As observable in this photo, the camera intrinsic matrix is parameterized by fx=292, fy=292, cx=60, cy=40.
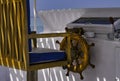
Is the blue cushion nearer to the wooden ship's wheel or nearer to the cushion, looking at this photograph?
the cushion

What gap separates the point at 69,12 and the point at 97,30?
799 mm

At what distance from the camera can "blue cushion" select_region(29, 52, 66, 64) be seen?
8.84ft

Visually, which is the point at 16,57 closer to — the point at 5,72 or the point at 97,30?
the point at 97,30

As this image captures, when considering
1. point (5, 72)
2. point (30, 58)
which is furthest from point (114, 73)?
point (5, 72)

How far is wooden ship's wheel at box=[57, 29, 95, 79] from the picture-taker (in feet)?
10.4

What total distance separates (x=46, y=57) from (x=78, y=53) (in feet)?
2.01

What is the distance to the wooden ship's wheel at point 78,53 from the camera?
3.17 meters

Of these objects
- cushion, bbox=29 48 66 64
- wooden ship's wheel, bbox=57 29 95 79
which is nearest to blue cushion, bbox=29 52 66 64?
cushion, bbox=29 48 66 64

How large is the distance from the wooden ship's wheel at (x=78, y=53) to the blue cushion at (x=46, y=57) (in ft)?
1.03

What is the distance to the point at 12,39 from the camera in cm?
279

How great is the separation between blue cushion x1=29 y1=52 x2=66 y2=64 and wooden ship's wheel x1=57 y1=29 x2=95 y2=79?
1.03 ft

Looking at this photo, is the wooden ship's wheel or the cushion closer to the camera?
the cushion

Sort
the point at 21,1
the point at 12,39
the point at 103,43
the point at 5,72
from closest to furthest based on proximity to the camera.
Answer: the point at 21,1 → the point at 12,39 → the point at 103,43 → the point at 5,72

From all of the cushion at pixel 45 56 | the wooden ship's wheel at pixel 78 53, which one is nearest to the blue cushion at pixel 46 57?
the cushion at pixel 45 56
